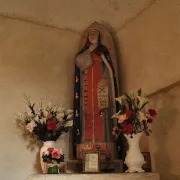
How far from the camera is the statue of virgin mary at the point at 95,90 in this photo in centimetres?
257

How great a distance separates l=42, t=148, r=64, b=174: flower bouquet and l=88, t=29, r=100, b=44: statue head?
1.22 metres

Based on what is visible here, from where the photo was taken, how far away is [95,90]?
2.71 m

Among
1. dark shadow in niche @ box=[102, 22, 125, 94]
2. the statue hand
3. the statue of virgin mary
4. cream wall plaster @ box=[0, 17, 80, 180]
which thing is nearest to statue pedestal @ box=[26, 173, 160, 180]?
the statue of virgin mary

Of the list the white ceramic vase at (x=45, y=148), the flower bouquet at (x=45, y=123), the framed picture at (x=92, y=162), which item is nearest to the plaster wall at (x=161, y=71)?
the framed picture at (x=92, y=162)

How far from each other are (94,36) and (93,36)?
1 centimetres

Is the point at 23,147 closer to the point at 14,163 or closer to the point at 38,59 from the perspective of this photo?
the point at 14,163

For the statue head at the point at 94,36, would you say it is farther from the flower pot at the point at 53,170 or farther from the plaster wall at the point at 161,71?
the flower pot at the point at 53,170

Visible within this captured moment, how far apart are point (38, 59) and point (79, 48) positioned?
48 cm

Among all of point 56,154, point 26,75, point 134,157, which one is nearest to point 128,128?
point 134,157

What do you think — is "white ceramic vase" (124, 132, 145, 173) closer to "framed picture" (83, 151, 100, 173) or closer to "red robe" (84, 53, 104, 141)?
"framed picture" (83, 151, 100, 173)

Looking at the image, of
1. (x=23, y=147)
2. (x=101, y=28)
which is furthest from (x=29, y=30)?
(x=23, y=147)

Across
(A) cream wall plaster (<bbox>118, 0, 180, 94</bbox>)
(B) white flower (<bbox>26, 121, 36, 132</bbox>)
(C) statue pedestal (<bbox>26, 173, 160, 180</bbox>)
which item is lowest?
(C) statue pedestal (<bbox>26, 173, 160, 180</bbox>)

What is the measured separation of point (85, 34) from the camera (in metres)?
3.03

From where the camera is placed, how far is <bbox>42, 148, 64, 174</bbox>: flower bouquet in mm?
2171
